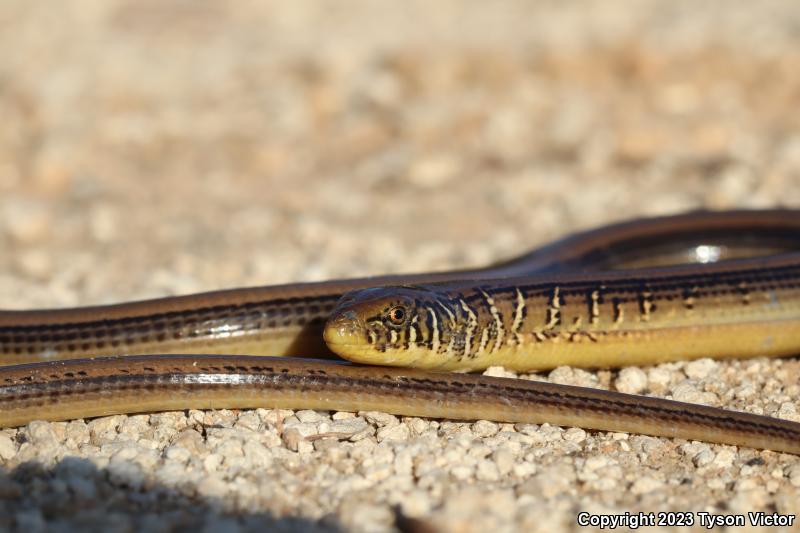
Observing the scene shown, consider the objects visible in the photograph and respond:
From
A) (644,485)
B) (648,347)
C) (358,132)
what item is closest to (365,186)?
(358,132)

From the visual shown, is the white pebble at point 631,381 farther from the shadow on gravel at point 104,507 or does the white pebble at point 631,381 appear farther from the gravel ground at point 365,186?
the shadow on gravel at point 104,507

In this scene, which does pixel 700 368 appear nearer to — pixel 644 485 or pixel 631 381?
pixel 631 381

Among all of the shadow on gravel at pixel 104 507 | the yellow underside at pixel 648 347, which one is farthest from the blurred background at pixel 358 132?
the shadow on gravel at pixel 104 507

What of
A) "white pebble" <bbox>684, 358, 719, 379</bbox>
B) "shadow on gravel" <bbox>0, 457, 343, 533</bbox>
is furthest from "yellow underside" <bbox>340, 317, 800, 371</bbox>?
"shadow on gravel" <bbox>0, 457, 343, 533</bbox>

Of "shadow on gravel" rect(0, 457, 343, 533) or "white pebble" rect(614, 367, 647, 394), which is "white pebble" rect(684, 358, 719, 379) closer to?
"white pebble" rect(614, 367, 647, 394)

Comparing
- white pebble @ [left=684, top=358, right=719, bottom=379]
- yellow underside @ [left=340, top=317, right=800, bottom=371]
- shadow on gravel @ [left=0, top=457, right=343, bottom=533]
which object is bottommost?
shadow on gravel @ [left=0, top=457, right=343, bottom=533]

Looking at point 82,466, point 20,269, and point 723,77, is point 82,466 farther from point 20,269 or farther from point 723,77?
point 723,77
